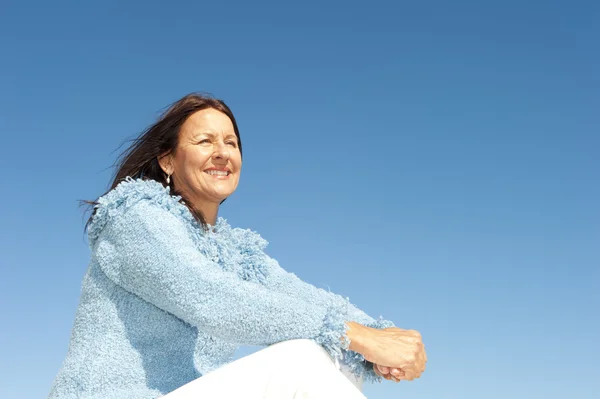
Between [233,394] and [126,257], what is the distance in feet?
Answer: 2.30

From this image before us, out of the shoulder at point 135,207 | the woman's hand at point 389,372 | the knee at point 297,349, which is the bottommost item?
the knee at point 297,349

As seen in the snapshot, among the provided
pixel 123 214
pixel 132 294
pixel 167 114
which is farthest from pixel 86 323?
pixel 167 114

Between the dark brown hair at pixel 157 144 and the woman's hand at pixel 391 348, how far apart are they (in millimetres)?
976

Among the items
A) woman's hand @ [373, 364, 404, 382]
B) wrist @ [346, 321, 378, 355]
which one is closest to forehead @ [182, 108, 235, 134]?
wrist @ [346, 321, 378, 355]

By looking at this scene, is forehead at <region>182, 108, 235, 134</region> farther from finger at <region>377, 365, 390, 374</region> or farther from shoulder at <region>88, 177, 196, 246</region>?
finger at <region>377, 365, 390, 374</region>

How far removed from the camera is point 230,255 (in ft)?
10.5

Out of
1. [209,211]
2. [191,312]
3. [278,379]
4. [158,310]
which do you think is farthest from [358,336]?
[209,211]

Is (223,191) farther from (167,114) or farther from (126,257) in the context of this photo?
(126,257)

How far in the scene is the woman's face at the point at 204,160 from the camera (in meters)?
3.24

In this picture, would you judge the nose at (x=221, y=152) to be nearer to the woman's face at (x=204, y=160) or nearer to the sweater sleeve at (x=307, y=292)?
the woman's face at (x=204, y=160)

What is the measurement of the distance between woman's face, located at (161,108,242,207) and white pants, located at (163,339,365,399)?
110 cm

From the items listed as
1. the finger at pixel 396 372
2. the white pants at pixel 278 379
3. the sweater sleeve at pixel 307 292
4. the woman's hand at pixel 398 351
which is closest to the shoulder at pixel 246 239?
the sweater sleeve at pixel 307 292

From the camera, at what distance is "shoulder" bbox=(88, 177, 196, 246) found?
106 inches

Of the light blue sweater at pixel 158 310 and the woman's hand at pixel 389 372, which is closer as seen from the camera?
the light blue sweater at pixel 158 310
